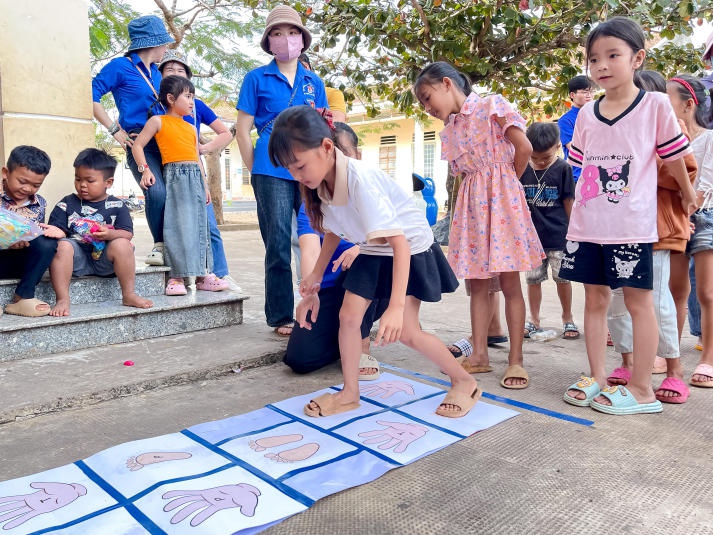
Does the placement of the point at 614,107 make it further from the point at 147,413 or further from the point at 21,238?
the point at 21,238

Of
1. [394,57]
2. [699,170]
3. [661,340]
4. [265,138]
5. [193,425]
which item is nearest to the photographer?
[193,425]

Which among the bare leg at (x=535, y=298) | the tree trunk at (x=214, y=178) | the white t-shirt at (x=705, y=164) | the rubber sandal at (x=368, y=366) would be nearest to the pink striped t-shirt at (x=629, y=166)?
the white t-shirt at (x=705, y=164)

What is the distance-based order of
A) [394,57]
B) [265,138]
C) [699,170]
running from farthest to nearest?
[394,57] → [265,138] → [699,170]

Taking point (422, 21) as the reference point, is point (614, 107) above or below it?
below

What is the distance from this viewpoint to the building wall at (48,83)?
357 cm

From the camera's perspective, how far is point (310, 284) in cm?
252

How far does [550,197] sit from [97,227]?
260 cm

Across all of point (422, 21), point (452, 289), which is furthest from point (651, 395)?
point (422, 21)

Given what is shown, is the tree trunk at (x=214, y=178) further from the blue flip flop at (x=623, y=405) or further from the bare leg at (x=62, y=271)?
the blue flip flop at (x=623, y=405)

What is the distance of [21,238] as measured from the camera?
3004 millimetres

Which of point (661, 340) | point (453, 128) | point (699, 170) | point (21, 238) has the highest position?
point (453, 128)

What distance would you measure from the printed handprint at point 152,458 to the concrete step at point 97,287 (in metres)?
1.65

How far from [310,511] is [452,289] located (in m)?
1.22

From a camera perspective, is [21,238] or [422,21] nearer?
[21,238]
